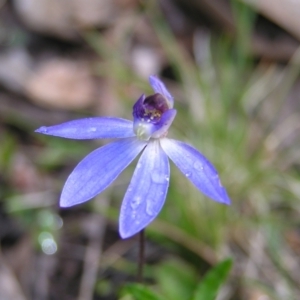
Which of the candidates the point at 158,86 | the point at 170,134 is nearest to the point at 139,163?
the point at 158,86

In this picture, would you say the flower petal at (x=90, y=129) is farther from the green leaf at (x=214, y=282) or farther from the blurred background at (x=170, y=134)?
the blurred background at (x=170, y=134)

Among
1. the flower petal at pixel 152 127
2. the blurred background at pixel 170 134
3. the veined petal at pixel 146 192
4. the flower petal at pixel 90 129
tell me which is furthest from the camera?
the blurred background at pixel 170 134

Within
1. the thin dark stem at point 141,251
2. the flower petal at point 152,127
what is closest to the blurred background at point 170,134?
the thin dark stem at point 141,251

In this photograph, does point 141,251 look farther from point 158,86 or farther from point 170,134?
point 170,134

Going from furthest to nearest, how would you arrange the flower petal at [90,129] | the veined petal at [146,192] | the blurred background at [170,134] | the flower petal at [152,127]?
1. the blurred background at [170,134]
2. the flower petal at [152,127]
3. the flower petal at [90,129]
4. the veined petal at [146,192]

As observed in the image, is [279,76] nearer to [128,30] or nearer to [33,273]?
[128,30]

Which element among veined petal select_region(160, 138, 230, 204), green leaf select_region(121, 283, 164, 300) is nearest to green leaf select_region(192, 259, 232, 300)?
green leaf select_region(121, 283, 164, 300)
